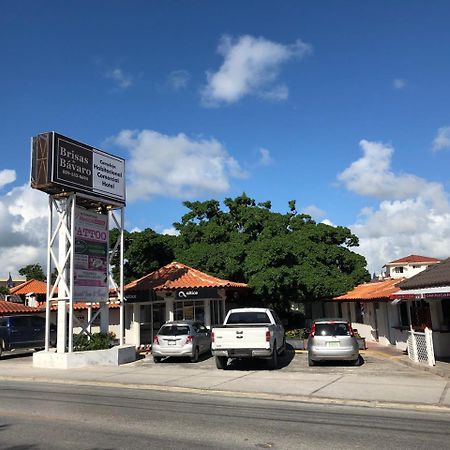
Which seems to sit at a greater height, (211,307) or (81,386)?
(211,307)

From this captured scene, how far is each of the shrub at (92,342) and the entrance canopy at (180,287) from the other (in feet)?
16.1

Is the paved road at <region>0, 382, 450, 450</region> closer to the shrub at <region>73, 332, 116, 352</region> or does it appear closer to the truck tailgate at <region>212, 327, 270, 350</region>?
the truck tailgate at <region>212, 327, 270, 350</region>

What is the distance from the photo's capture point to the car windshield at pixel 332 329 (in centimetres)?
1623

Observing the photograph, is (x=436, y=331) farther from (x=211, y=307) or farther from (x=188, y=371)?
(x=211, y=307)

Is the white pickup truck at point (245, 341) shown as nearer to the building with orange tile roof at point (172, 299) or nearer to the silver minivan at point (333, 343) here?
the silver minivan at point (333, 343)

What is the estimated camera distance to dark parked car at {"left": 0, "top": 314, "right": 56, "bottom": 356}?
23312mm

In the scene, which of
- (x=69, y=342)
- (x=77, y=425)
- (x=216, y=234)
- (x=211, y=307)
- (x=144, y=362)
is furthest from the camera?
(x=216, y=234)

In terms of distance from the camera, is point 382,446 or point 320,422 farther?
point 320,422

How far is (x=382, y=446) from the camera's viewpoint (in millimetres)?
6945

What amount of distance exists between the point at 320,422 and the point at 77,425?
165 inches

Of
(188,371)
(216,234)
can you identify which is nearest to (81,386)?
(188,371)

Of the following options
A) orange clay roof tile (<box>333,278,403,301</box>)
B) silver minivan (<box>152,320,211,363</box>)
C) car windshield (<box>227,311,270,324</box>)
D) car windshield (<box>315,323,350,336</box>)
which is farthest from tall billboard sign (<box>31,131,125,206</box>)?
orange clay roof tile (<box>333,278,403,301</box>)

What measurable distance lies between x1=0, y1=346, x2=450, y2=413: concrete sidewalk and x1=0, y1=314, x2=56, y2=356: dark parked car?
413 centimetres

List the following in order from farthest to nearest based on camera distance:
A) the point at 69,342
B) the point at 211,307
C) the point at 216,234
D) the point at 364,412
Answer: the point at 216,234 < the point at 211,307 < the point at 69,342 < the point at 364,412
